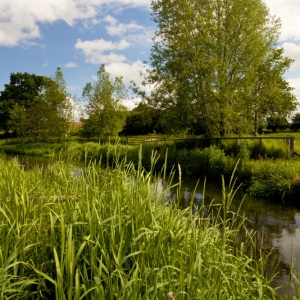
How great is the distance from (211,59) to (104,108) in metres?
17.4

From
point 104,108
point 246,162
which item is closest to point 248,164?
point 246,162

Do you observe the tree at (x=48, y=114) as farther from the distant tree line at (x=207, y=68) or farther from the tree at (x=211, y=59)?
the tree at (x=211, y=59)

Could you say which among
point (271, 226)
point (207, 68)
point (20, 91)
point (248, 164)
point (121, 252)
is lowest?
point (271, 226)

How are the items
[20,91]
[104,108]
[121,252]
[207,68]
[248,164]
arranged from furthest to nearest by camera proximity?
[20,91]
[104,108]
[207,68]
[248,164]
[121,252]

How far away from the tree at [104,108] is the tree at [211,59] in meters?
14.1

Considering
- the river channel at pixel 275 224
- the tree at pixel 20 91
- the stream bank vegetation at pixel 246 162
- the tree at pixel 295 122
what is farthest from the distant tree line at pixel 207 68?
the tree at pixel 20 91

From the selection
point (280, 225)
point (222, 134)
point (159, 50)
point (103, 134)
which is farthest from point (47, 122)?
point (280, 225)

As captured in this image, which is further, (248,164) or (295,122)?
(295,122)

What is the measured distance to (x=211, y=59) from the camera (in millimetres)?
Answer: 18781

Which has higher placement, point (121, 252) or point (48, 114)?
point (48, 114)

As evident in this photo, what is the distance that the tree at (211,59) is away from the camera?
18828 mm

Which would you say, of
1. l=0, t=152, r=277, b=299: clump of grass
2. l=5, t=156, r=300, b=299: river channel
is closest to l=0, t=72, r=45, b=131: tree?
l=5, t=156, r=300, b=299: river channel

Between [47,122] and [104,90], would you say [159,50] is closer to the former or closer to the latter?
[104,90]

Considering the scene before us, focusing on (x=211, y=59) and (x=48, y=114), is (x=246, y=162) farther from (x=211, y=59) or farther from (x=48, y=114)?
(x=48, y=114)
